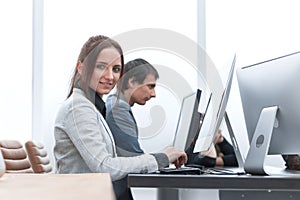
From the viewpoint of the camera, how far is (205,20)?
4.19m

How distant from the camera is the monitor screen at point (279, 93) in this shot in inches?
52.2

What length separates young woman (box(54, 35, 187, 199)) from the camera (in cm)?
157

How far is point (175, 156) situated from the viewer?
168 centimetres

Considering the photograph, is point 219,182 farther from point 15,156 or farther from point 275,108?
point 15,156

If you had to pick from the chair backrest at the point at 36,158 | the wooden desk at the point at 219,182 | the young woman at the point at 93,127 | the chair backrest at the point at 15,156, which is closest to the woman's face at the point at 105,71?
the young woman at the point at 93,127

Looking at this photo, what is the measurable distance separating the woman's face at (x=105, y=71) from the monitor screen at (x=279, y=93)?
0.52m

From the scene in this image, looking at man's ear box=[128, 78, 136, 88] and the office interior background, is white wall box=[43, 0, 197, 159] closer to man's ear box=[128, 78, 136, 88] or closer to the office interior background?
the office interior background

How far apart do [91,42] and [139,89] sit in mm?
299

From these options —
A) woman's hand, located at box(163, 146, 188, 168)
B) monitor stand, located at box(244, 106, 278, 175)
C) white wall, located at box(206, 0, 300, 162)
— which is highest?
white wall, located at box(206, 0, 300, 162)

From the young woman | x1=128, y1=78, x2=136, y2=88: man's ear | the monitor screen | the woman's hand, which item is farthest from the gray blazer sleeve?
the monitor screen

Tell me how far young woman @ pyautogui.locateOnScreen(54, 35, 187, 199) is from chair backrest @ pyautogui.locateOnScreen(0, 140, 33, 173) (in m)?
1.21

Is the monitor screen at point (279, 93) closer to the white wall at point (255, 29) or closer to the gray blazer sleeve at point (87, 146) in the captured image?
the gray blazer sleeve at point (87, 146)

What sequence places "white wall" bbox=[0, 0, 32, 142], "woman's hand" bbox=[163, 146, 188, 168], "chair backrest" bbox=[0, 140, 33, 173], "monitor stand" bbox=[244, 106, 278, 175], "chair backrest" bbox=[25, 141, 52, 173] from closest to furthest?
"monitor stand" bbox=[244, 106, 278, 175], "woman's hand" bbox=[163, 146, 188, 168], "chair backrest" bbox=[25, 141, 52, 173], "chair backrest" bbox=[0, 140, 33, 173], "white wall" bbox=[0, 0, 32, 142]

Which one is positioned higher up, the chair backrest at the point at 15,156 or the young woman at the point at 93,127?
the young woman at the point at 93,127
